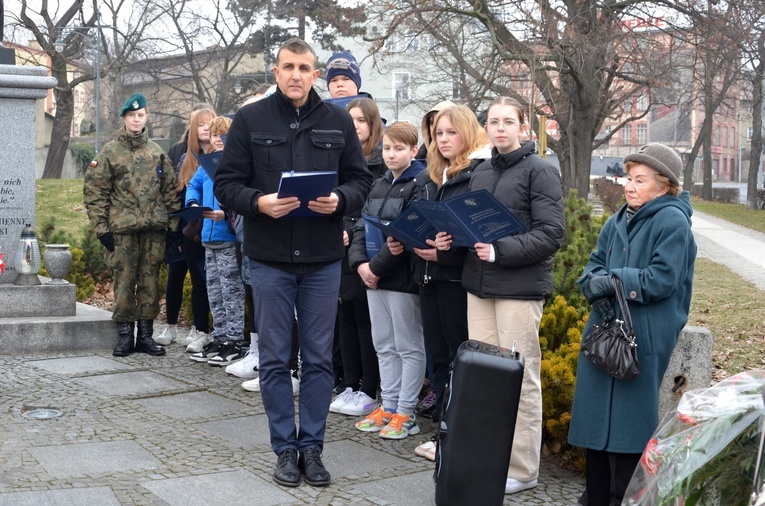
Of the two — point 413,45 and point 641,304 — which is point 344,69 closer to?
point 641,304

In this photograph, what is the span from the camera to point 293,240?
4945mm

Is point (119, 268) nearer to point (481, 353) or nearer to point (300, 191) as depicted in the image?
point (300, 191)

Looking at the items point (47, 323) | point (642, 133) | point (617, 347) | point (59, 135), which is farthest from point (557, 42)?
point (642, 133)

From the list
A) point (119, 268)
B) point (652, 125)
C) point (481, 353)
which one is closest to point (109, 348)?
point (119, 268)

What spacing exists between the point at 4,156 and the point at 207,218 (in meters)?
2.27

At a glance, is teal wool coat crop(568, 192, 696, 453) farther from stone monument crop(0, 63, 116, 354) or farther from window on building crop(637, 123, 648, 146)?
window on building crop(637, 123, 648, 146)

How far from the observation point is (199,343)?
8266 millimetres

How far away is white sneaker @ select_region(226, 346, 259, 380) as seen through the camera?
24.1ft

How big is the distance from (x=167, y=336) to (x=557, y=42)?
11.3 metres

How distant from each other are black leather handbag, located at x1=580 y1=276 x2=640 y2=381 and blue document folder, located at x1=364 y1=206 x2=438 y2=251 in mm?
1219

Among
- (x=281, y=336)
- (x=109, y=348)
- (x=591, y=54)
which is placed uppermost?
(x=591, y=54)

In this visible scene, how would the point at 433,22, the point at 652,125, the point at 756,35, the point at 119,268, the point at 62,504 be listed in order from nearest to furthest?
the point at 62,504 < the point at 119,268 < the point at 756,35 < the point at 433,22 < the point at 652,125

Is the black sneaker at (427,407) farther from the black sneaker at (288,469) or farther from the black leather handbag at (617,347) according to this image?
the black leather handbag at (617,347)

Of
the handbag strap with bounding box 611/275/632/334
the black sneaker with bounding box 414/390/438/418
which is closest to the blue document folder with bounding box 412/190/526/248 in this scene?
the handbag strap with bounding box 611/275/632/334
